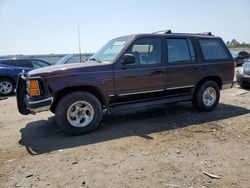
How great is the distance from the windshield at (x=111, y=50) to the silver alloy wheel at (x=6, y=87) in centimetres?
633

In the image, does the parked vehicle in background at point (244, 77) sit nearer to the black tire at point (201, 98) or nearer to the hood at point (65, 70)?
the black tire at point (201, 98)

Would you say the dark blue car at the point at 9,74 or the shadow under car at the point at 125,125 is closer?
the shadow under car at the point at 125,125

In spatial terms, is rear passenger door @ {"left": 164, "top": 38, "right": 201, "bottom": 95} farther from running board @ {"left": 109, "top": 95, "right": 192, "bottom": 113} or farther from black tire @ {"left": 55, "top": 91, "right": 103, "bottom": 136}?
black tire @ {"left": 55, "top": 91, "right": 103, "bottom": 136}

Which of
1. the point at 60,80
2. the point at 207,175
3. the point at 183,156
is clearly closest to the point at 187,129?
the point at 183,156

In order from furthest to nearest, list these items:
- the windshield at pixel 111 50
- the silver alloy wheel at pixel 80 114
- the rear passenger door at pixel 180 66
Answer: the rear passenger door at pixel 180 66 < the windshield at pixel 111 50 < the silver alloy wheel at pixel 80 114

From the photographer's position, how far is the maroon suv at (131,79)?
19.1 feet

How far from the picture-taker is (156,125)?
258 inches

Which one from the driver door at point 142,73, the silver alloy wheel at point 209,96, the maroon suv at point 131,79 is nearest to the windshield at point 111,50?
the maroon suv at point 131,79

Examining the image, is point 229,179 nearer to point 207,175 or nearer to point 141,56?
point 207,175

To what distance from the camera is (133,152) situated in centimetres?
491

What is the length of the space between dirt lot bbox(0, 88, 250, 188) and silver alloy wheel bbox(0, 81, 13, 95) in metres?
4.84

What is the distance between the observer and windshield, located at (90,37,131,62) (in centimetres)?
654

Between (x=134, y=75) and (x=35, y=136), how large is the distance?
7.97 feet

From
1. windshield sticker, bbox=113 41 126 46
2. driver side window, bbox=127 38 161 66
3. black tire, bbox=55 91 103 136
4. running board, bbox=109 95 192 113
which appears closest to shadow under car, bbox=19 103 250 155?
black tire, bbox=55 91 103 136
